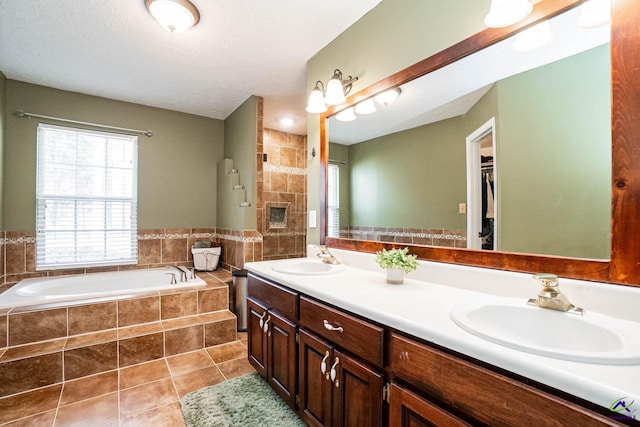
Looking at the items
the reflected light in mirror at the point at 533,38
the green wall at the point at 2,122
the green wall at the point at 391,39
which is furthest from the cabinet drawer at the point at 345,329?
the green wall at the point at 2,122

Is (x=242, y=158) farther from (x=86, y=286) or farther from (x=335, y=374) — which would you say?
(x=335, y=374)

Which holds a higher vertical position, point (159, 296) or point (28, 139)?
point (28, 139)

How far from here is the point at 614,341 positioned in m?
0.76

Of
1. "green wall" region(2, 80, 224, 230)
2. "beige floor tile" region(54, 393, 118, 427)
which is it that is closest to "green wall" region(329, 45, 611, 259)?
"beige floor tile" region(54, 393, 118, 427)

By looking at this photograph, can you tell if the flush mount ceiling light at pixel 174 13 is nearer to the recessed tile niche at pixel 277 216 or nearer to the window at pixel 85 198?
the window at pixel 85 198

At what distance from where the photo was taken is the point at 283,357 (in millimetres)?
1610

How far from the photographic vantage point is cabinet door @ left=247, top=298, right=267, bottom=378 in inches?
71.6

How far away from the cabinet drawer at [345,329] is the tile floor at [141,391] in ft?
3.42

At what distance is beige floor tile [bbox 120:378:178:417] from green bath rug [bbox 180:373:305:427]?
0.13 metres

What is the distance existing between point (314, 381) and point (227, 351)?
1.46m

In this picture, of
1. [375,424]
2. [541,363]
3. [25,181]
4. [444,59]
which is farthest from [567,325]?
[25,181]

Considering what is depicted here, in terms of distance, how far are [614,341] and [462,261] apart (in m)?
0.60

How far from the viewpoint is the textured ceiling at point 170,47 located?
1.81 metres

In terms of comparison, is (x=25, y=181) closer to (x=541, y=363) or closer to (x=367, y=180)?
(x=367, y=180)
